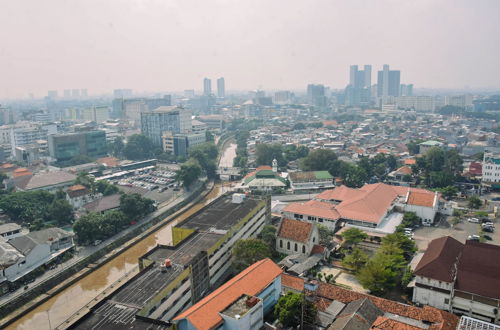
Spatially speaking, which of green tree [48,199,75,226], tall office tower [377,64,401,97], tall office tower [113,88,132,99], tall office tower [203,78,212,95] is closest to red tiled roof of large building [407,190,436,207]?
green tree [48,199,75,226]

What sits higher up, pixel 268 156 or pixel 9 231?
pixel 268 156

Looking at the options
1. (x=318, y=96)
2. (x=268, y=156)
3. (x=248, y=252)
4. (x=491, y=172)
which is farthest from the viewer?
(x=318, y=96)

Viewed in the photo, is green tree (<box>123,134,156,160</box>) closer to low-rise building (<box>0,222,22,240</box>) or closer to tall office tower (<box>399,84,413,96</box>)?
low-rise building (<box>0,222,22,240</box>)

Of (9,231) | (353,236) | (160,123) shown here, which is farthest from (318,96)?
(9,231)

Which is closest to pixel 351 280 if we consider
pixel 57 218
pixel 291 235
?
pixel 291 235

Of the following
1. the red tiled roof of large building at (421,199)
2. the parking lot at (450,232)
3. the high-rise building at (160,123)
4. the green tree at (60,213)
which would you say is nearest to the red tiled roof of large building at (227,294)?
the parking lot at (450,232)

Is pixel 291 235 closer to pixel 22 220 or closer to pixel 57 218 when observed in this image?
pixel 57 218

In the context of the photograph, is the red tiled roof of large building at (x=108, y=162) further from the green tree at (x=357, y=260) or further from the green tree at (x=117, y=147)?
the green tree at (x=357, y=260)

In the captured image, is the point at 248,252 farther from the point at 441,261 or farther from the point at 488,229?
the point at 488,229
